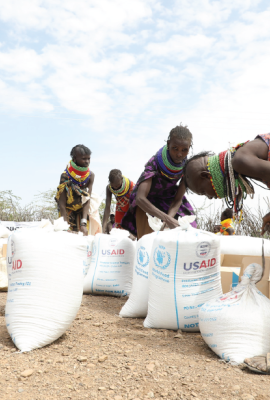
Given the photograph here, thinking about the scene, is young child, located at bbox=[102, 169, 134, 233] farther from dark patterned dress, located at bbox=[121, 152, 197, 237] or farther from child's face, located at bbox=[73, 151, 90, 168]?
dark patterned dress, located at bbox=[121, 152, 197, 237]

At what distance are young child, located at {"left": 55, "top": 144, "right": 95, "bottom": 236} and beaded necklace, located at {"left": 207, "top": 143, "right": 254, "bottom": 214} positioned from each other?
301 centimetres

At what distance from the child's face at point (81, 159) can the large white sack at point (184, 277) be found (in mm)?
2883

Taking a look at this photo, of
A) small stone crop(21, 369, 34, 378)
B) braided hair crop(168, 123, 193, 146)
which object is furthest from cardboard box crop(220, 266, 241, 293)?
small stone crop(21, 369, 34, 378)

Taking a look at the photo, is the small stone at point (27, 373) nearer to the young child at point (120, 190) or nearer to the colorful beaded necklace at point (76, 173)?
the young child at point (120, 190)

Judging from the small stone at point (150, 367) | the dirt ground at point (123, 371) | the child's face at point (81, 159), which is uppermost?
the child's face at point (81, 159)

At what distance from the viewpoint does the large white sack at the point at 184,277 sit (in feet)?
7.16

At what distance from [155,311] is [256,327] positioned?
0.68m

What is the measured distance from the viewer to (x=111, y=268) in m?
3.29

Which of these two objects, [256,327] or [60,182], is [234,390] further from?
[60,182]

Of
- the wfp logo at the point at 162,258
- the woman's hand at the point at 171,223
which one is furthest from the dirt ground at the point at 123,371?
the woman's hand at the point at 171,223

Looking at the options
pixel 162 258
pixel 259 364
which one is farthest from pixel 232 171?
pixel 259 364

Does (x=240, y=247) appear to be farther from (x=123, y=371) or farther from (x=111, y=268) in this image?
(x=123, y=371)

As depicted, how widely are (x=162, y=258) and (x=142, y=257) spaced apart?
1.41 ft

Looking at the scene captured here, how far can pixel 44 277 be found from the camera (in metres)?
1.88
